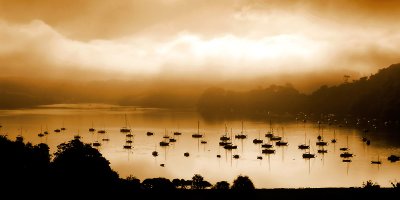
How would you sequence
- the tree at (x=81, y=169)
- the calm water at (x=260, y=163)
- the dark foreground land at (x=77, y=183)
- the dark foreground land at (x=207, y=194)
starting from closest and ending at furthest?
the dark foreground land at (x=207, y=194)
the dark foreground land at (x=77, y=183)
the tree at (x=81, y=169)
the calm water at (x=260, y=163)

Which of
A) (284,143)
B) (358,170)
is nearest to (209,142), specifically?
(284,143)

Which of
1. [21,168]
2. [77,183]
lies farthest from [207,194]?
[21,168]

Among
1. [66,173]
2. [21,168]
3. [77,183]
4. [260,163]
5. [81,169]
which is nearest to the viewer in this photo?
[77,183]

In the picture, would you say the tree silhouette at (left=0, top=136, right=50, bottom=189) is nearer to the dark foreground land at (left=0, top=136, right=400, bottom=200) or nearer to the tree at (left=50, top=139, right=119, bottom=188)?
the dark foreground land at (left=0, top=136, right=400, bottom=200)

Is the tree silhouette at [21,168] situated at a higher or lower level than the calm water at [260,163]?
higher

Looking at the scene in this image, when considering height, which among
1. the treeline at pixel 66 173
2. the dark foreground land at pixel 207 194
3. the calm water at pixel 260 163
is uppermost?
the treeline at pixel 66 173

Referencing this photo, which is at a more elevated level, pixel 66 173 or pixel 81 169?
pixel 81 169

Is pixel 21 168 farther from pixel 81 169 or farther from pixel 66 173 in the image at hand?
pixel 81 169

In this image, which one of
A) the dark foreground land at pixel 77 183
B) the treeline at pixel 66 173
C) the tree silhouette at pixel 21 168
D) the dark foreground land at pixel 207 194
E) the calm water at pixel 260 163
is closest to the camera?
the dark foreground land at pixel 207 194

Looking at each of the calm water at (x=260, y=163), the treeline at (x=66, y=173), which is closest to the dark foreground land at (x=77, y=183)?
Answer: the treeline at (x=66, y=173)

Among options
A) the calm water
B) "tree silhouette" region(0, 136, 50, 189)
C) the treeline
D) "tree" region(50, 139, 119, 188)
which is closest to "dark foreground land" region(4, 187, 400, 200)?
the treeline

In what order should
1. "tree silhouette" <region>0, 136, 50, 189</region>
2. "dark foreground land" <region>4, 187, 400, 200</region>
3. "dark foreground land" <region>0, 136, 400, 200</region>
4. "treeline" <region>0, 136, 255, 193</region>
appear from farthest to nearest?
"tree silhouette" <region>0, 136, 50, 189</region>, "treeline" <region>0, 136, 255, 193</region>, "dark foreground land" <region>0, 136, 400, 200</region>, "dark foreground land" <region>4, 187, 400, 200</region>

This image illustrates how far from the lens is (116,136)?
17525 cm

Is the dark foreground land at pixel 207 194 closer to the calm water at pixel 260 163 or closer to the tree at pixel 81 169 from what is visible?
the tree at pixel 81 169
